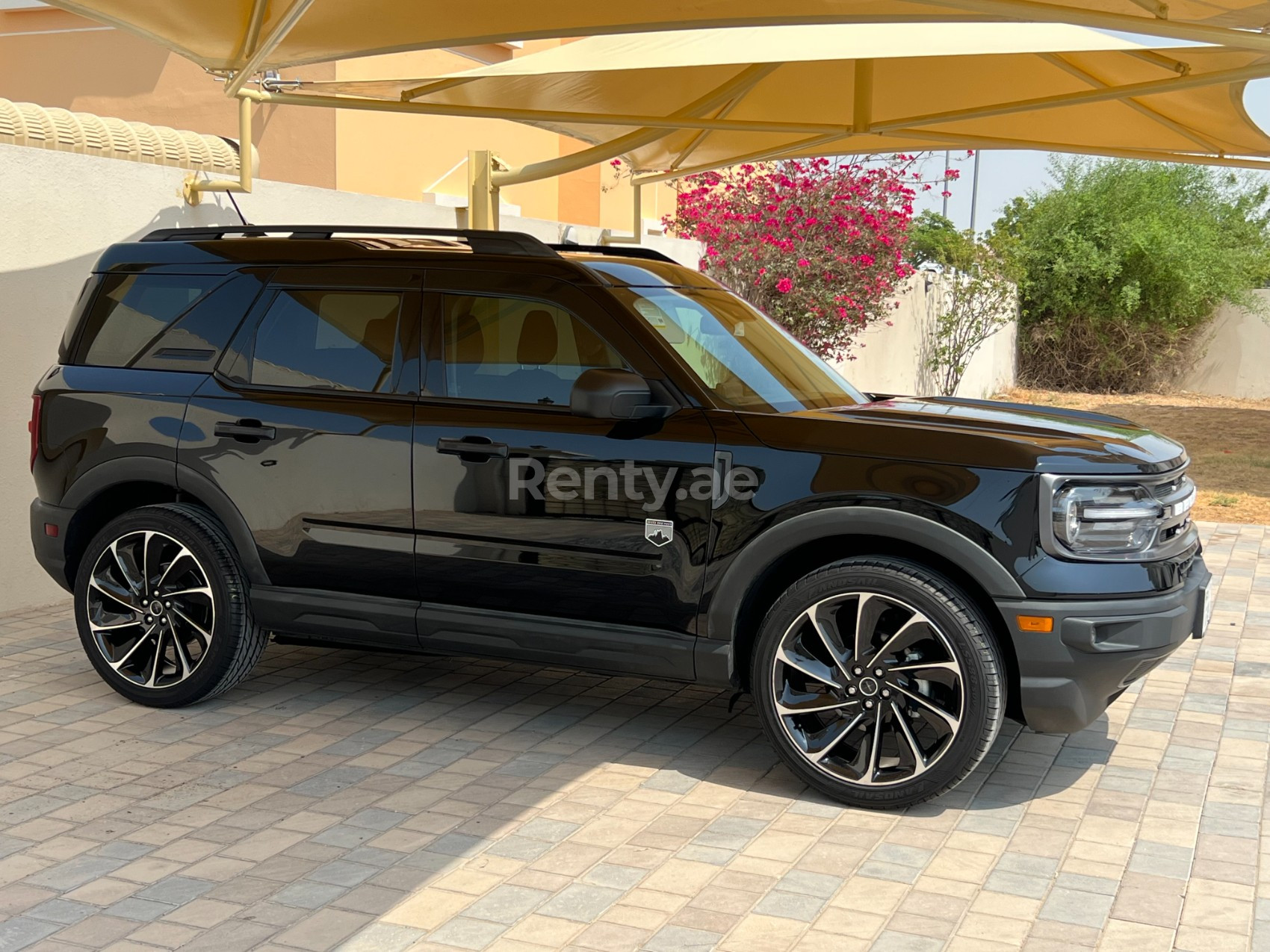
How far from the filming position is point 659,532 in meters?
5.09

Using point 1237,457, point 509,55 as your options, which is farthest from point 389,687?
point 1237,457

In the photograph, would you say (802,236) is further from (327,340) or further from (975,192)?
(975,192)

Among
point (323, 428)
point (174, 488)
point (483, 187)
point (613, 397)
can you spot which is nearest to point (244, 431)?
point (323, 428)

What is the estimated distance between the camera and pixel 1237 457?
16703 millimetres

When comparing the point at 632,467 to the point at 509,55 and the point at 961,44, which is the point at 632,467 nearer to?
the point at 961,44

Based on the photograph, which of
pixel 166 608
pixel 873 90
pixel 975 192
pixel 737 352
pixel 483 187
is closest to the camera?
pixel 737 352

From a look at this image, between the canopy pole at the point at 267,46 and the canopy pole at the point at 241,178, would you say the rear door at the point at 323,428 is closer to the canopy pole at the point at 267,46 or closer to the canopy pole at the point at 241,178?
the canopy pole at the point at 267,46

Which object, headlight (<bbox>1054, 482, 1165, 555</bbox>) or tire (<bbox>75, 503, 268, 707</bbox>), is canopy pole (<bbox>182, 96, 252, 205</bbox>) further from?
headlight (<bbox>1054, 482, 1165, 555</bbox>)

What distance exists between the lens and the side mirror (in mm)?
5008

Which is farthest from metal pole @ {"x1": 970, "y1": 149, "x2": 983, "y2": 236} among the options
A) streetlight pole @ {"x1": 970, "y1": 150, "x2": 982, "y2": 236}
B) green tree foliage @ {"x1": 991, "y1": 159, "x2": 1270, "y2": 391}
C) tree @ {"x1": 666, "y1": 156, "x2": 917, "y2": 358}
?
tree @ {"x1": 666, "y1": 156, "x2": 917, "y2": 358}

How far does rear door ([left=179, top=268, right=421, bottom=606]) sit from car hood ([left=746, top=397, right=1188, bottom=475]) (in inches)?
59.9

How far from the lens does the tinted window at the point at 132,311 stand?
6000 mm

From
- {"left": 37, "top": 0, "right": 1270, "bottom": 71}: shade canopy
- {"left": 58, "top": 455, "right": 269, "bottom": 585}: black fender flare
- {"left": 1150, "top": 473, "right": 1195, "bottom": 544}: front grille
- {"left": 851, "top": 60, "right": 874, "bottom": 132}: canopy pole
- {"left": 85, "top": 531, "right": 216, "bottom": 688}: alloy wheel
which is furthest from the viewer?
{"left": 851, "top": 60, "right": 874, "bottom": 132}: canopy pole

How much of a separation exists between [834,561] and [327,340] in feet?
7.67
